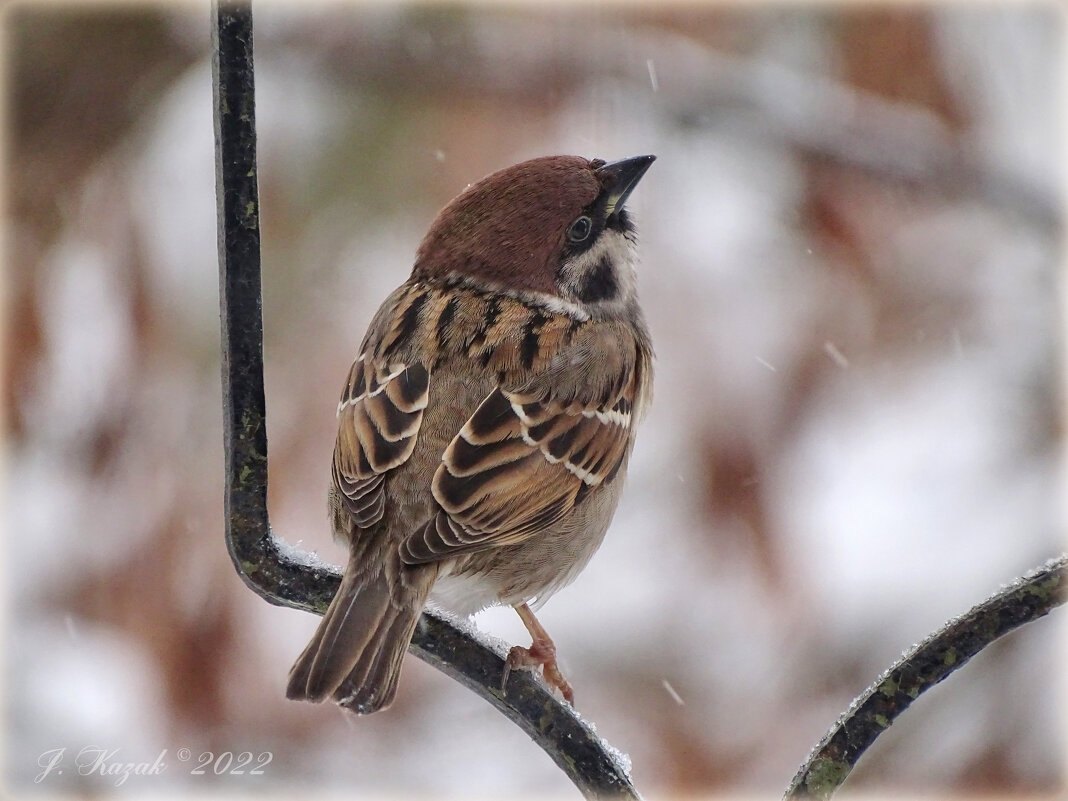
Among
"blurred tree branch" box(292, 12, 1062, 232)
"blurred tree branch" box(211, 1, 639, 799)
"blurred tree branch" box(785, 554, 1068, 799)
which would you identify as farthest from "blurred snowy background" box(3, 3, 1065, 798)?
"blurred tree branch" box(785, 554, 1068, 799)

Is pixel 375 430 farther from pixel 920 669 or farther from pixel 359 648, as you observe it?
pixel 920 669

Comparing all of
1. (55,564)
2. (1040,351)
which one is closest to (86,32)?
(55,564)

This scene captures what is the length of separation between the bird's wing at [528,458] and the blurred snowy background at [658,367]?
150cm

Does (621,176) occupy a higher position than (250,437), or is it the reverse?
(621,176)

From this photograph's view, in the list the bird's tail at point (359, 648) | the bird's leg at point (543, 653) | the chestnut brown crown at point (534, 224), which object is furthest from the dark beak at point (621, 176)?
the bird's tail at point (359, 648)

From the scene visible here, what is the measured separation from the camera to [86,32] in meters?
4.41

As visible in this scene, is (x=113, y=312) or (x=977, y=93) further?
(x=977, y=93)

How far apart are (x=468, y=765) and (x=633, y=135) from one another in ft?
8.27

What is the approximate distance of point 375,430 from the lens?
103 inches

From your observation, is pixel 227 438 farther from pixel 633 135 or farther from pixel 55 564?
pixel 633 135

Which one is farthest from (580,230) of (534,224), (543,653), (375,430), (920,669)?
(920,669)

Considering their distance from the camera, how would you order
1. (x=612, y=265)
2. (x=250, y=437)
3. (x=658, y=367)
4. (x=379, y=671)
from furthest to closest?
(x=658, y=367) → (x=612, y=265) → (x=379, y=671) → (x=250, y=437)

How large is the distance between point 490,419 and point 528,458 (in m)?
0.13

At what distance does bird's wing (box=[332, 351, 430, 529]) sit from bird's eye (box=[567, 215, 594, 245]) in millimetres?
617
